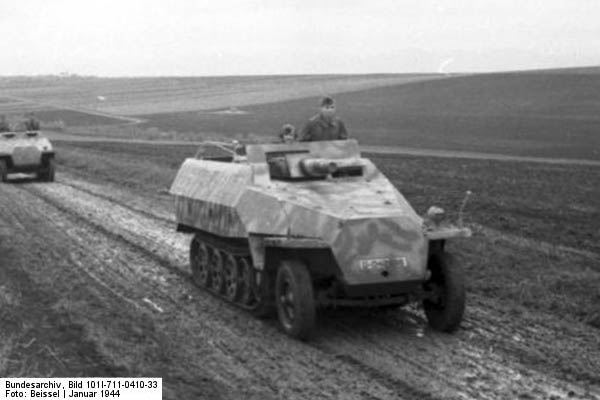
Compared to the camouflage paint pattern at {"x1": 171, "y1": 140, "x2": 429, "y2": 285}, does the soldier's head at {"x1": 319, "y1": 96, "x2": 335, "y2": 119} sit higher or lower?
higher

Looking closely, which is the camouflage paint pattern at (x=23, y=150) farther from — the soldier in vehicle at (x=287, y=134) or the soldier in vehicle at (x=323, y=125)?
the soldier in vehicle at (x=323, y=125)

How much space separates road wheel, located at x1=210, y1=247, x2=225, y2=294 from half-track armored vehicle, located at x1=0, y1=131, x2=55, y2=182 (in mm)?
16386

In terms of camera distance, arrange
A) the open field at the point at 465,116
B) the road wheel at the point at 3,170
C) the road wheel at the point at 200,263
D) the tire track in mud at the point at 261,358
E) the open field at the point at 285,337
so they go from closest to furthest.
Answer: the tire track in mud at the point at 261,358
the open field at the point at 285,337
the road wheel at the point at 200,263
the road wheel at the point at 3,170
the open field at the point at 465,116

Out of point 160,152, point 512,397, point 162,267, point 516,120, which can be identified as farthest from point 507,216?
point 516,120

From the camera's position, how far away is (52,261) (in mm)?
14117

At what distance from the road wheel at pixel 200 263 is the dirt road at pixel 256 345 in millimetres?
171

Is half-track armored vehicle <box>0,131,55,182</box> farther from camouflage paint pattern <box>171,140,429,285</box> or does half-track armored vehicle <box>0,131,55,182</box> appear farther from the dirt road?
camouflage paint pattern <box>171,140,429,285</box>

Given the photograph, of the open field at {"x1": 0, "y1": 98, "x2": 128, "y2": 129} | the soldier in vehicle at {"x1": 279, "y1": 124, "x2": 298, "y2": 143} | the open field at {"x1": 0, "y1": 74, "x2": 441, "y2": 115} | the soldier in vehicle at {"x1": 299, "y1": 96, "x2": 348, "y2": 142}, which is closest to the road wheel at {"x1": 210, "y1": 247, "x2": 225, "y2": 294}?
the soldier in vehicle at {"x1": 279, "y1": 124, "x2": 298, "y2": 143}

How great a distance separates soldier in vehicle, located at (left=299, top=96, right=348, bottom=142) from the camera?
39.1 feet

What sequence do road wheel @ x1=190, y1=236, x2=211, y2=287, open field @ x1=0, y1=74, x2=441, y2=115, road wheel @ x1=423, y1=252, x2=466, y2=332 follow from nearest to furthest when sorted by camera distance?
1. road wheel @ x1=423, y1=252, x2=466, y2=332
2. road wheel @ x1=190, y1=236, x2=211, y2=287
3. open field @ x1=0, y1=74, x2=441, y2=115

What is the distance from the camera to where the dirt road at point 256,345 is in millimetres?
8023

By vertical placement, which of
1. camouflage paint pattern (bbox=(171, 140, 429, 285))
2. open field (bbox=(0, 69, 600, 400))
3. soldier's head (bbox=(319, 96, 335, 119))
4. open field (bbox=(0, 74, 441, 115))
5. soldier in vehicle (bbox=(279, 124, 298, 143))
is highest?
soldier's head (bbox=(319, 96, 335, 119))

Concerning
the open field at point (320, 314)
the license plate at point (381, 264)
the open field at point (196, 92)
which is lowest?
the open field at point (196, 92)

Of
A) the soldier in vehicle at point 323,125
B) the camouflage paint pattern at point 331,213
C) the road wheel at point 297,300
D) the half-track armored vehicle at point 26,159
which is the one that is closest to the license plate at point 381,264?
the camouflage paint pattern at point 331,213
